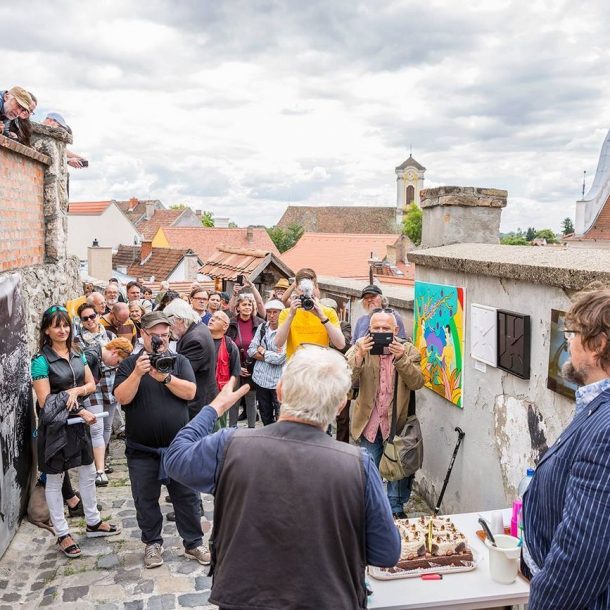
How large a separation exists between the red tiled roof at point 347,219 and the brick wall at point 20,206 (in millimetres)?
74696

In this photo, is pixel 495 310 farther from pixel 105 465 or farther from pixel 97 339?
pixel 105 465

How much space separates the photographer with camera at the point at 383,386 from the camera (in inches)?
179

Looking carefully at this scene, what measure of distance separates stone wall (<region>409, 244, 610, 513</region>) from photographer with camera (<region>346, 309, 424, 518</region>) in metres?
0.41

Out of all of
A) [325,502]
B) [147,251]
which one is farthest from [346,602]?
[147,251]

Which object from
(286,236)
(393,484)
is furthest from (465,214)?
(286,236)

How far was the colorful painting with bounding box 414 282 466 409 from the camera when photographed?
4672 millimetres

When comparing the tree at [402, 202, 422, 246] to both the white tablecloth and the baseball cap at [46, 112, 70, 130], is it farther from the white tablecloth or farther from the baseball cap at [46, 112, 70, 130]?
the white tablecloth

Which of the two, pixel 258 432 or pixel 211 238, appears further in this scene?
pixel 211 238

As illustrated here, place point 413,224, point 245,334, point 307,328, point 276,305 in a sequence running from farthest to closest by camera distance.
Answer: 1. point 413,224
2. point 245,334
3. point 276,305
4. point 307,328

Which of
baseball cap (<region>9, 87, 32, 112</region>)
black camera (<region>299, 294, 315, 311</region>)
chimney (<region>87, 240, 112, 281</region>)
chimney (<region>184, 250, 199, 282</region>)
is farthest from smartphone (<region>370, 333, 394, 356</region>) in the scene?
chimney (<region>184, 250, 199, 282</region>)

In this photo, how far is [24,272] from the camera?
523 cm

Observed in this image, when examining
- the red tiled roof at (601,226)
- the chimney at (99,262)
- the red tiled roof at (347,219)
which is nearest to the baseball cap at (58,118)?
the chimney at (99,262)

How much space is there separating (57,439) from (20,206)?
7.22 feet

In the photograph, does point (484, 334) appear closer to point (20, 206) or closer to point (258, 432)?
point (258, 432)
